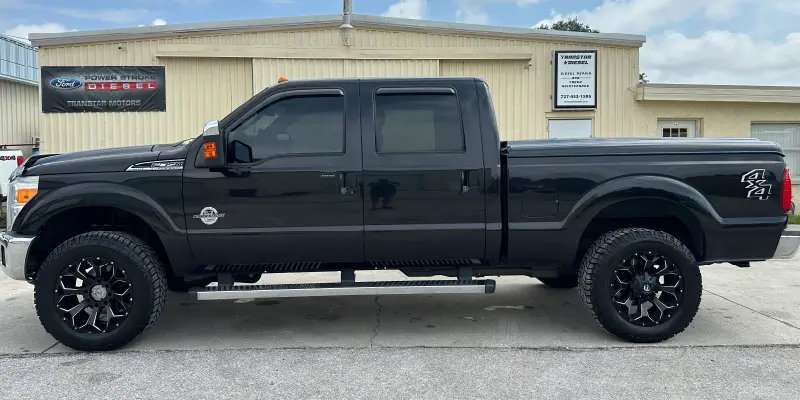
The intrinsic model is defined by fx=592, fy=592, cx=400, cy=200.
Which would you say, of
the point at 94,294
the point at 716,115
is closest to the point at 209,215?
the point at 94,294

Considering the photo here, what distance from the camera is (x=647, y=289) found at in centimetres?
456

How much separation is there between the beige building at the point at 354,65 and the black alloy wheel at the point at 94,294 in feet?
28.0

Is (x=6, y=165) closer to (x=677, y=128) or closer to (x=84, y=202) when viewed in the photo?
(x=84, y=202)

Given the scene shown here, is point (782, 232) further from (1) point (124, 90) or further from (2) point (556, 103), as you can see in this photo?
(1) point (124, 90)

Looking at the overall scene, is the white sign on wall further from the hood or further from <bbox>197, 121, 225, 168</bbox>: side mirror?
the hood

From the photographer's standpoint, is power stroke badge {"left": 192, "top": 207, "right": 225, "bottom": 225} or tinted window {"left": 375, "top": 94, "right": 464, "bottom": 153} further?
tinted window {"left": 375, "top": 94, "right": 464, "bottom": 153}

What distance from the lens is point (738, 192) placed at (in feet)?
14.9

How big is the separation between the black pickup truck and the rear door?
0.01 m

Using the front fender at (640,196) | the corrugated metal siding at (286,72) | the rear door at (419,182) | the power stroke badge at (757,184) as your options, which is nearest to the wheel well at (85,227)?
the rear door at (419,182)

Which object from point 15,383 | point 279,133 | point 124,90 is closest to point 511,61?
point 124,90

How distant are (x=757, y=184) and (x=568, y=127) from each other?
887 cm

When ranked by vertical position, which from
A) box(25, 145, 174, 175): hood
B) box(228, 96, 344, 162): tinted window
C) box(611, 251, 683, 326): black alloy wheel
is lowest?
box(611, 251, 683, 326): black alloy wheel

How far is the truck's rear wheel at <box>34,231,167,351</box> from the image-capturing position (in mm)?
4359

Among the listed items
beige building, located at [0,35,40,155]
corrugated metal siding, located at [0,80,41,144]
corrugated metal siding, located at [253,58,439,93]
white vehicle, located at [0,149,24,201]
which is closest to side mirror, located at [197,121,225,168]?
corrugated metal siding, located at [253,58,439,93]
